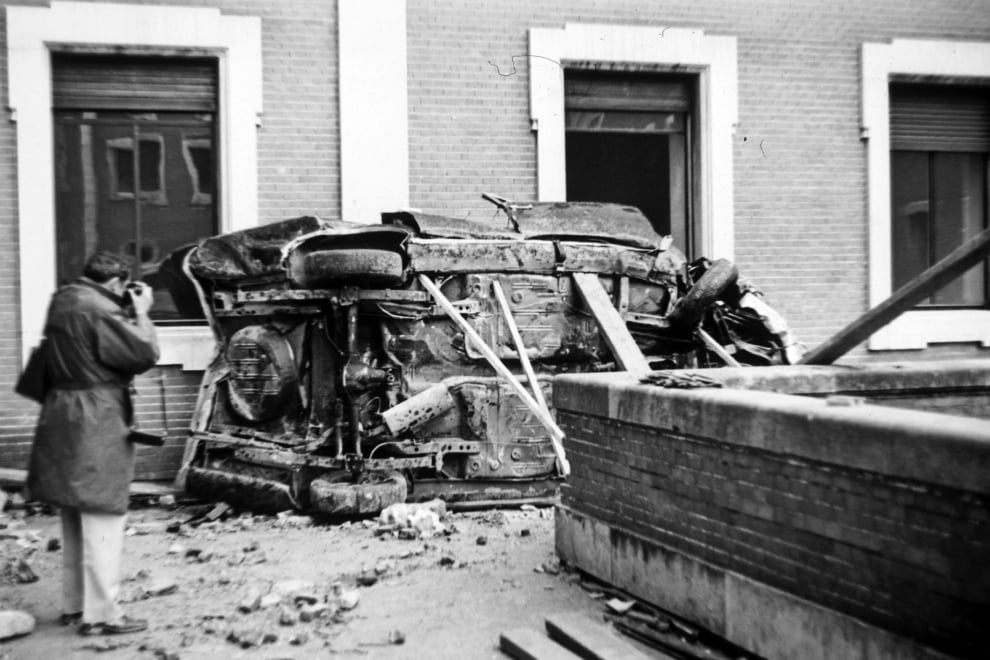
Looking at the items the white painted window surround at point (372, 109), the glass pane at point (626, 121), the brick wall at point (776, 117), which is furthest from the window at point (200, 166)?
the glass pane at point (626, 121)

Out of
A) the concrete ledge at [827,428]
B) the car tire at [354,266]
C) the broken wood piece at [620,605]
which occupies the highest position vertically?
the car tire at [354,266]

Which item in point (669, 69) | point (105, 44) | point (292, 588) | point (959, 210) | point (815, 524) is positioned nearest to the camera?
point (815, 524)

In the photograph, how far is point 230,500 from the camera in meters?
6.24

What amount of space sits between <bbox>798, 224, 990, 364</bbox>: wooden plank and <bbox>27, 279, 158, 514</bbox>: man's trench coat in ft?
10.8

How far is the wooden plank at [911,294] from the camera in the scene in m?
3.64

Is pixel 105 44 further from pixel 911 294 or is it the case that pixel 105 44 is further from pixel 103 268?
pixel 911 294

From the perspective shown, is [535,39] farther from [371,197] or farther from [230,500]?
[230,500]

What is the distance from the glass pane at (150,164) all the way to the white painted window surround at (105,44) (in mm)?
522

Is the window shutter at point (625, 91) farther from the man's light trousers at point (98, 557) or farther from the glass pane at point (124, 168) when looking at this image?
the man's light trousers at point (98, 557)

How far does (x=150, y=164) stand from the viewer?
7676mm

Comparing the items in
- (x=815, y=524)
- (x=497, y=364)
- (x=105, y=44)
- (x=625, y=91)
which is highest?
(x=105, y=44)

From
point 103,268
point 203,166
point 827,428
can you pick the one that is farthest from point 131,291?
point 203,166

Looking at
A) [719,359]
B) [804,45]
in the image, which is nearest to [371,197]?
[719,359]

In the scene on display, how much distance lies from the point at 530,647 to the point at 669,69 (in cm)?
651
